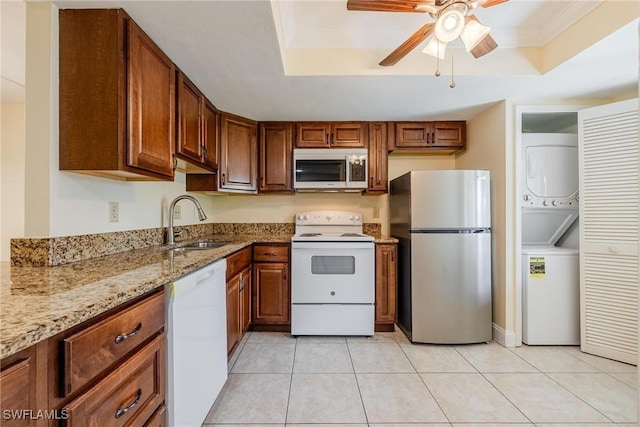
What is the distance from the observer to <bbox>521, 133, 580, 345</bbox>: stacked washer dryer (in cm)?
235

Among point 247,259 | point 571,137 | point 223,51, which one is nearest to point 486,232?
point 571,137

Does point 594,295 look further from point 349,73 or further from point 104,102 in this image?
point 104,102

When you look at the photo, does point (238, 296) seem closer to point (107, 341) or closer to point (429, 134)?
point (107, 341)

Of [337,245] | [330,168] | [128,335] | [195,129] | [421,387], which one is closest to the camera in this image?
[128,335]

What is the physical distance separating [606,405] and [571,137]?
1993 millimetres

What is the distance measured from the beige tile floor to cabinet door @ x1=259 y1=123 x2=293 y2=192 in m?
1.54

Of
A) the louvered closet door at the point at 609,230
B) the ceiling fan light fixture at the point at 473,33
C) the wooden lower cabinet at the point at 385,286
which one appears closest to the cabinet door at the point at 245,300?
the wooden lower cabinet at the point at 385,286

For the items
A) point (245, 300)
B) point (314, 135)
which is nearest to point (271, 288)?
point (245, 300)

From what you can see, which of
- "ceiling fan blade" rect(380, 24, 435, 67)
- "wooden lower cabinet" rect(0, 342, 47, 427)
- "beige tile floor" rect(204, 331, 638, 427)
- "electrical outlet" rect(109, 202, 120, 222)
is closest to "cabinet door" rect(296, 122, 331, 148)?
"ceiling fan blade" rect(380, 24, 435, 67)

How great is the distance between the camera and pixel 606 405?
165 cm

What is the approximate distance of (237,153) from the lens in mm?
2736

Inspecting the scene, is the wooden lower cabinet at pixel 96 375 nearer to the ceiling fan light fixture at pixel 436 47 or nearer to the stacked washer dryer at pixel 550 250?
the ceiling fan light fixture at pixel 436 47

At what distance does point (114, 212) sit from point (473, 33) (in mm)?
2193

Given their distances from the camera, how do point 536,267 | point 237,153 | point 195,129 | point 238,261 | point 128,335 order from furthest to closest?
point 237,153
point 536,267
point 238,261
point 195,129
point 128,335
